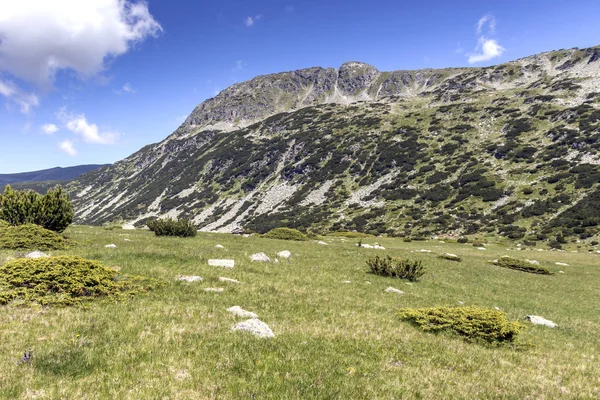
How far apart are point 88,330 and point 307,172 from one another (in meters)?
152

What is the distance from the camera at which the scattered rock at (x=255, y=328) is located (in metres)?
8.52

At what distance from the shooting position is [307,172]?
15888cm

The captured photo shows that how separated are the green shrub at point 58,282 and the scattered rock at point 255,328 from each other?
4.41m

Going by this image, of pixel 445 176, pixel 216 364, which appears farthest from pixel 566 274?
pixel 445 176

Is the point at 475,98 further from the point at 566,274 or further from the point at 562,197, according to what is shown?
the point at 566,274

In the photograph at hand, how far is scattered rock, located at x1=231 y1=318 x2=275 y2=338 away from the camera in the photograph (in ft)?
27.9

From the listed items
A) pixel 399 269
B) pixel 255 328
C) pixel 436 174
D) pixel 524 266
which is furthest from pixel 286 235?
pixel 436 174

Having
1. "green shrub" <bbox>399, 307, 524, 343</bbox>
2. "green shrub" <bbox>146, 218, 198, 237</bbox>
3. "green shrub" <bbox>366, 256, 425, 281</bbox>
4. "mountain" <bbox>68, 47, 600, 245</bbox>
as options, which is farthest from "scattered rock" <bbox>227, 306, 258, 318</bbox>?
"mountain" <bbox>68, 47, 600, 245</bbox>

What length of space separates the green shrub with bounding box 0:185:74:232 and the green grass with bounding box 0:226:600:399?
730 centimetres

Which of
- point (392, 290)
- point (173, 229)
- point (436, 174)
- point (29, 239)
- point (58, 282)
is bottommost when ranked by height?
point (392, 290)

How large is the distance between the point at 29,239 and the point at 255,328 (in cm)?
1525

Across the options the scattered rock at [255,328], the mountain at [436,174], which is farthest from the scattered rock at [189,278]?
the mountain at [436,174]

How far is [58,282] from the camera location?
34.1ft

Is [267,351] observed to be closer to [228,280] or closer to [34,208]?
[228,280]
